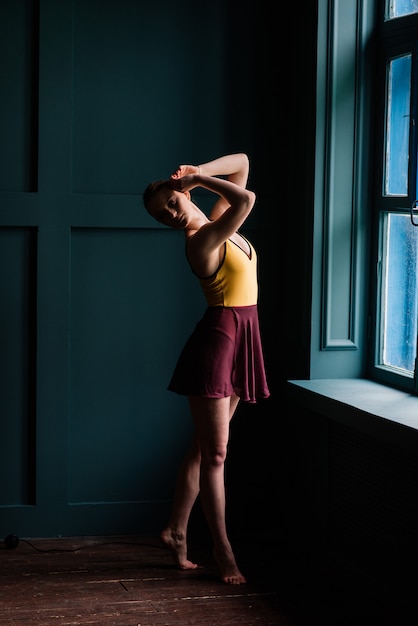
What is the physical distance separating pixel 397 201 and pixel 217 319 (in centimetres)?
86

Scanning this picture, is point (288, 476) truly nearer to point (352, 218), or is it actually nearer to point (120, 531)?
point (120, 531)

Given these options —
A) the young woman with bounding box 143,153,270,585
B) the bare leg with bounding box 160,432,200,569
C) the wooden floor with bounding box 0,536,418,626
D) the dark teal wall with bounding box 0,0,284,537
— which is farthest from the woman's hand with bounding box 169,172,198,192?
the wooden floor with bounding box 0,536,418,626

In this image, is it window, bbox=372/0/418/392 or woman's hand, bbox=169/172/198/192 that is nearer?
woman's hand, bbox=169/172/198/192

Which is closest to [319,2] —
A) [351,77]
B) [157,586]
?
[351,77]

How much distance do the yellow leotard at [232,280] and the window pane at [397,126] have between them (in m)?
0.69

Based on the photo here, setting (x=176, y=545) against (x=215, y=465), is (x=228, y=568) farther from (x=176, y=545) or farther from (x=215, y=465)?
(x=215, y=465)

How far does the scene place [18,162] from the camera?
13.3ft

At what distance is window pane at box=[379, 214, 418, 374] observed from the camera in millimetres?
3662

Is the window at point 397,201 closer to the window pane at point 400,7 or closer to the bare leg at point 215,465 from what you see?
the window pane at point 400,7

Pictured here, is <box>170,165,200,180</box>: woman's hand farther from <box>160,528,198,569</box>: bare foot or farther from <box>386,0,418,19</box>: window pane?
<box>160,528,198,569</box>: bare foot

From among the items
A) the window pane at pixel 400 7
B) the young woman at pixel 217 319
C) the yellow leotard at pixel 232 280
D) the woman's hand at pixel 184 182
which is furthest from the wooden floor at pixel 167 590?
the window pane at pixel 400 7

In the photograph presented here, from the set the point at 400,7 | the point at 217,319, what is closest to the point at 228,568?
the point at 217,319

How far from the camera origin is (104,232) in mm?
4148

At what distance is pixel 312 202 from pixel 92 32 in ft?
3.88
